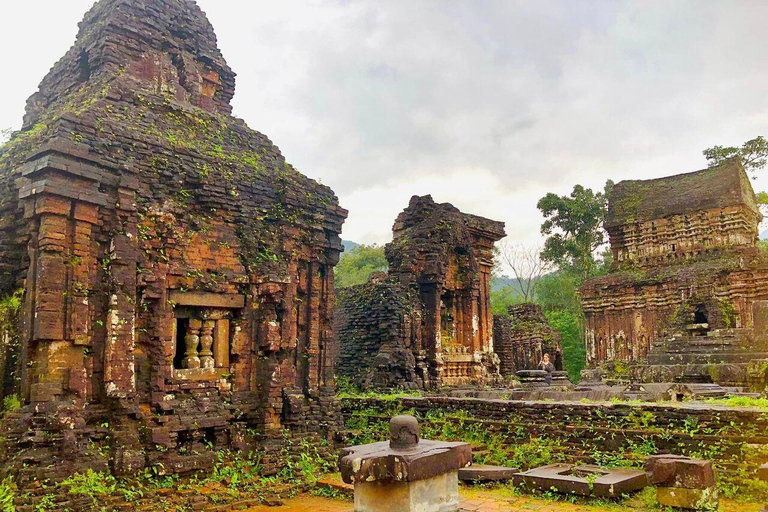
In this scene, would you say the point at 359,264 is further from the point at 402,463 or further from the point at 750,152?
the point at 402,463

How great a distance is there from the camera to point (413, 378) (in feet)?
58.1

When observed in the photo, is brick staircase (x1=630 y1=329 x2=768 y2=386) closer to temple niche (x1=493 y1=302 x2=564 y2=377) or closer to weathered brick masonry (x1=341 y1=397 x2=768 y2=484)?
temple niche (x1=493 y1=302 x2=564 y2=377)

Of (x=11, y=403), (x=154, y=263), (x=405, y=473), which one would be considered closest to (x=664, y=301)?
(x=154, y=263)

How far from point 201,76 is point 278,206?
11.8ft

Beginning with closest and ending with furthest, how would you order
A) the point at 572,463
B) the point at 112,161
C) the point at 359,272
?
the point at 112,161, the point at 572,463, the point at 359,272

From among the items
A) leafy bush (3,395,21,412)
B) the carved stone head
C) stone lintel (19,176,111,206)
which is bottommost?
the carved stone head

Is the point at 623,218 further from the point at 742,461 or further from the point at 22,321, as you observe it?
the point at 22,321

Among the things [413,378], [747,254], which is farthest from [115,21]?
[747,254]

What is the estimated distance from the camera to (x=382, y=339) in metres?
Answer: 18.2

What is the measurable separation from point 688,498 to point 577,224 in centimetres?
3416

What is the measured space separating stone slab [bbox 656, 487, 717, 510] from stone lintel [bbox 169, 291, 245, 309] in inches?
288

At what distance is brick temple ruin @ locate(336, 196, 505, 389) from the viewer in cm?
1805

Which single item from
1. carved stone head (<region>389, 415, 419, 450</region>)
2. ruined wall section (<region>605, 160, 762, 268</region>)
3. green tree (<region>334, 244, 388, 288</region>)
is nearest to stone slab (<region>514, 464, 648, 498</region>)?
carved stone head (<region>389, 415, 419, 450</region>)

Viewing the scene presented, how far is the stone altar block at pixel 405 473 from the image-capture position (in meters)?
6.55
